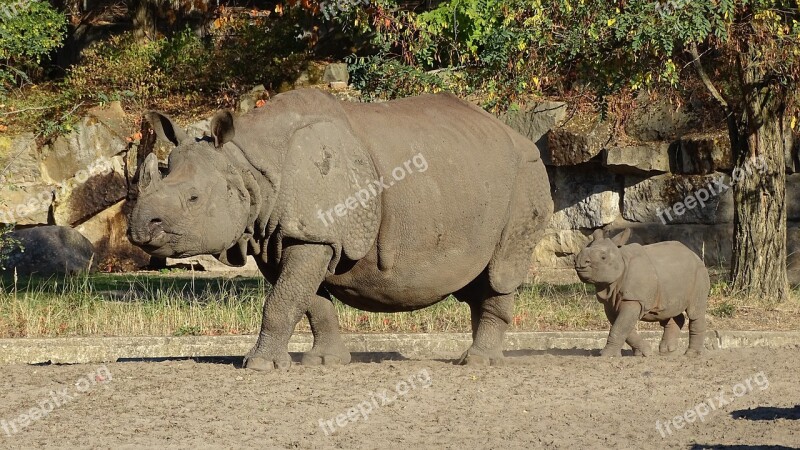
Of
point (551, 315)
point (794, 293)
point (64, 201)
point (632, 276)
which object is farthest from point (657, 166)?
point (64, 201)

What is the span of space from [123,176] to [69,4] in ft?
22.0

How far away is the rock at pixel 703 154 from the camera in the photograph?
1580 centimetres

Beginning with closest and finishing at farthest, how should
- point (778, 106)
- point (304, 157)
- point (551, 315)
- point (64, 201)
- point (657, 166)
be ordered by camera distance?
point (304, 157) < point (551, 315) < point (778, 106) < point (657, 166) < point (64, 201)

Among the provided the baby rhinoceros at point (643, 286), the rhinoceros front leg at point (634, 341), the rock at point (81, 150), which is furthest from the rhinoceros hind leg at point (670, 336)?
the rock at point (81, 150)

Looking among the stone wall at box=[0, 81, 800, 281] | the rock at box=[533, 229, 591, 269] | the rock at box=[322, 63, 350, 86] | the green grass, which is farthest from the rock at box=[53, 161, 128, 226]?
the rock at box=[533, 229, 591, 269]

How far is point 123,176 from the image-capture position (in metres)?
18.2

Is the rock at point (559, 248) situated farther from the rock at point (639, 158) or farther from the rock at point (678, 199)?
the rock at point (639, 158)

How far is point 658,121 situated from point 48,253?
28.3 feet

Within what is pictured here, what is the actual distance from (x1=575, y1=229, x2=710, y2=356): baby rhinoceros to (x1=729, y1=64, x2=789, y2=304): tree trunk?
3.13 m

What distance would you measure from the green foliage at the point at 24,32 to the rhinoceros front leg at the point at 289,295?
4877 millimetres

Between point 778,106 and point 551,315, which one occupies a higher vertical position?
point 778,106

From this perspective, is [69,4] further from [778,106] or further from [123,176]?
[778,106]

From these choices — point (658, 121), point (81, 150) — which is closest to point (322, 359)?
point (658, 121)

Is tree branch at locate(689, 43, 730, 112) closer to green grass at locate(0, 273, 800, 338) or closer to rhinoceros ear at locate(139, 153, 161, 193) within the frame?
green grass at locate(0, 273, 800, 338)
